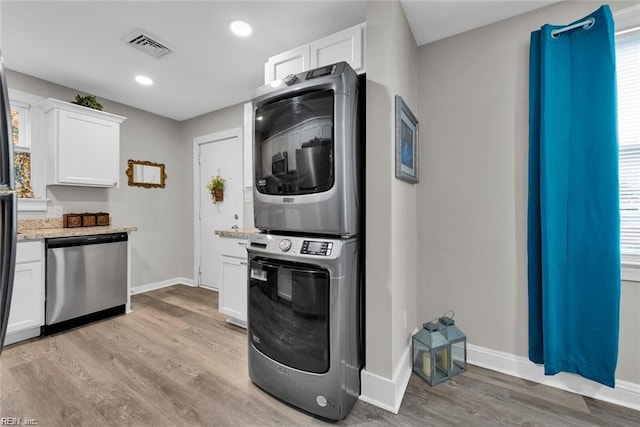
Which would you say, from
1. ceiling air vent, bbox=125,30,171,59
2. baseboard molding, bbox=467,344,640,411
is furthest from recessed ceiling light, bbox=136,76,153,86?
baseboard molding, bbox=467,344,640,411

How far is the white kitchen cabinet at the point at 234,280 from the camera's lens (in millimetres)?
2736

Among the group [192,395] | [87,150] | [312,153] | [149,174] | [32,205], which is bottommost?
[192,395]

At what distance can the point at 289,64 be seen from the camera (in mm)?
2025

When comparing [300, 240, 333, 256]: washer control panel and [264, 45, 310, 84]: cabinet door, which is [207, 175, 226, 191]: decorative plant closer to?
[264, 45, 310, 84]: cabinet door

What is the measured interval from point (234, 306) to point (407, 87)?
2.48 meters

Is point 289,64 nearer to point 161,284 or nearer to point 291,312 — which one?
point 291,312

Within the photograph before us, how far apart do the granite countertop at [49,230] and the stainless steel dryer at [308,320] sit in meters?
2.16

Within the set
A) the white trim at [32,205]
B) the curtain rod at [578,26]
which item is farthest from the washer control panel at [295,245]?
the white trim at [32,205]

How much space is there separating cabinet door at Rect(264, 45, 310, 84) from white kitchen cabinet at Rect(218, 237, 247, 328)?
4.92 feet

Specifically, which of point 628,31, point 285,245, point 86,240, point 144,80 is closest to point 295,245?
point 285,245

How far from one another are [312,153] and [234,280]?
5.77ft

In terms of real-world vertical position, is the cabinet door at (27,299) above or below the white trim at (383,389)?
above

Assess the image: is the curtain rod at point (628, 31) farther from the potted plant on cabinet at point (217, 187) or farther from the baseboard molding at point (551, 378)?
the potted plant on cabinet at point (217, 187)

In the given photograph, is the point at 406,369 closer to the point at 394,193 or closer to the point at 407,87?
the point at 394,193
